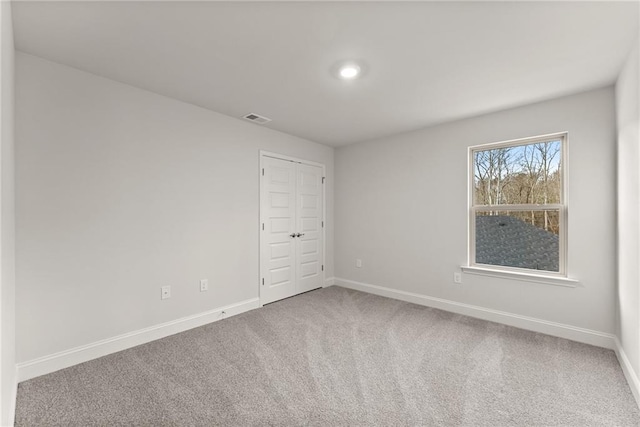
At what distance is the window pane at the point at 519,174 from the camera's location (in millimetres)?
2979

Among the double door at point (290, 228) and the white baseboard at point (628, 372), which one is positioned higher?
the double door at point (290, 228)

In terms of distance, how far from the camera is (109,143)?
2.50 meters

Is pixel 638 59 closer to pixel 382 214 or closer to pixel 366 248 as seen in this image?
pixel 382 214

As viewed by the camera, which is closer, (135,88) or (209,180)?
(135,88)

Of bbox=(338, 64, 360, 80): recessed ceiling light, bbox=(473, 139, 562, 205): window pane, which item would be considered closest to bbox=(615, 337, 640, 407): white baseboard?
bbox=(473, 139, 562, 205): window pane

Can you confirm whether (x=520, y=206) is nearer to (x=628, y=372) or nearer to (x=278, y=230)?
(x=628, y=372)

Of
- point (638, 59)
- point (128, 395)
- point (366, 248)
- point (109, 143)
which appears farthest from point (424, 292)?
point (109, 143)

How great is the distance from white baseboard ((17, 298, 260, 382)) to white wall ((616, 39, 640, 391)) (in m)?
3.62

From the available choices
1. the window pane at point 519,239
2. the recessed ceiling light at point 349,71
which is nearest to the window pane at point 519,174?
the window pane at point 519,239

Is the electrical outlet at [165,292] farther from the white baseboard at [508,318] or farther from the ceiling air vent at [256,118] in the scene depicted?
the white baseboard at [508,318]

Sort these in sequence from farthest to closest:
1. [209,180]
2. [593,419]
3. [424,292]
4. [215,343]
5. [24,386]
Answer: [424,292] → [209,180] → [215,343] → [24,386] → [593,419]

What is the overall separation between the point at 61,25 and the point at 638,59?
3.80 metres

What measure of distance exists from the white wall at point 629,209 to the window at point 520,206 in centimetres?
50

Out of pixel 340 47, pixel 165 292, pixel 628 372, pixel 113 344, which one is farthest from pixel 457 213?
pixel 113 344
